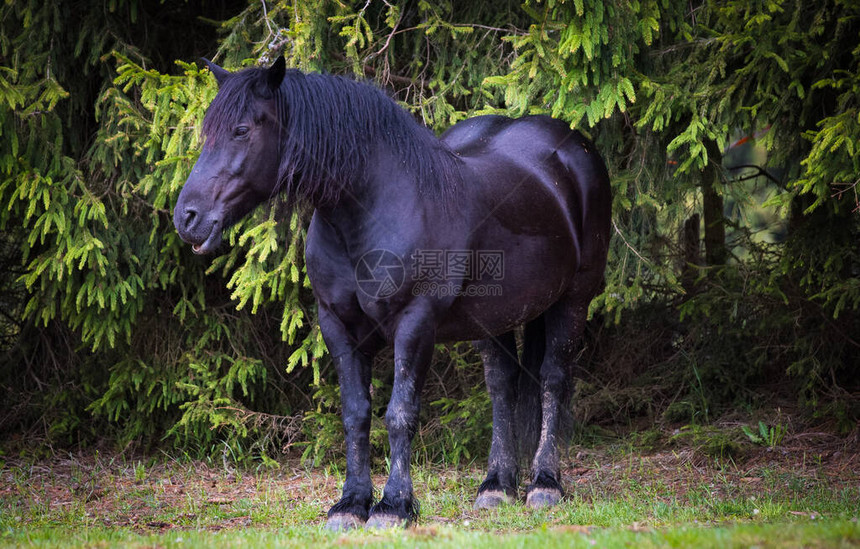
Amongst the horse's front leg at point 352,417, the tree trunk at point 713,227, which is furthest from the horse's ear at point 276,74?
the tree trunk at point 713,227

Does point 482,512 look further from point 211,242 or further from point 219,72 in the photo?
point 219,72

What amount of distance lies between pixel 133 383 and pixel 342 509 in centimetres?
385

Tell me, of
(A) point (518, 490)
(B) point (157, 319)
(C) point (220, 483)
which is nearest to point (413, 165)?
(A) point (518, 490)

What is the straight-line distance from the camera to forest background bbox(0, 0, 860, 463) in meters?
6.09

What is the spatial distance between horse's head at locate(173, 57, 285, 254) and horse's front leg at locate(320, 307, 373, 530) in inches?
33.3

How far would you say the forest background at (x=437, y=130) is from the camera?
6.09 metres

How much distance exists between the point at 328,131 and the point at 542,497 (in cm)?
275

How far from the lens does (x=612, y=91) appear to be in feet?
19.6

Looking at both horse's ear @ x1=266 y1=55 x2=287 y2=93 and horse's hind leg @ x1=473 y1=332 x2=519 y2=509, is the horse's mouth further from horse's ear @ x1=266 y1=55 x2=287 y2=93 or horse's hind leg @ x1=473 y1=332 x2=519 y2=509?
horse's hind leg @ x1=473 y1=332 x2=519 y2=509

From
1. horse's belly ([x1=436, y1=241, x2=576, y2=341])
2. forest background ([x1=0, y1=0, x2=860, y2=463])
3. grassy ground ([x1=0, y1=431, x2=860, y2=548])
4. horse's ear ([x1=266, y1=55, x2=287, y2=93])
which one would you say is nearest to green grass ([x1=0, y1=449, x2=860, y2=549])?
grassy ground ([x1=0, y1=431, x2=860, y2=548])

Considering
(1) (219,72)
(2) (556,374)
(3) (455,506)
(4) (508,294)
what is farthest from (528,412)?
(1) (219,72)

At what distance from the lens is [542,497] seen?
5477 millimetres

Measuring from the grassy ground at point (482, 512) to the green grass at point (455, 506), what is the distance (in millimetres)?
13

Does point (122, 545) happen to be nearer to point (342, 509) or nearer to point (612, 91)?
point (342, 509)
